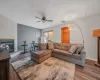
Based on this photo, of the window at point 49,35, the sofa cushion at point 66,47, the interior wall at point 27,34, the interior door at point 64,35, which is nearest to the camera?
the sofa cushion at point 66,47

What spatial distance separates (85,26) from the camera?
4211 millimetres

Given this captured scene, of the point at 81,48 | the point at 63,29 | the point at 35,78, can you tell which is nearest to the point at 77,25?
the point at 63,29

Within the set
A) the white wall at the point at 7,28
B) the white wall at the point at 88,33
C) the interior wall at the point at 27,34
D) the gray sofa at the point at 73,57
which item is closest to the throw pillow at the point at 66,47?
the gray sofa at the point at 73,57

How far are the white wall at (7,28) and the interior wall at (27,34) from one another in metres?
0.55

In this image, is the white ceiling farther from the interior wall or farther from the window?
the window

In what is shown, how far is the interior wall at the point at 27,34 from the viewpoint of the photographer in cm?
634

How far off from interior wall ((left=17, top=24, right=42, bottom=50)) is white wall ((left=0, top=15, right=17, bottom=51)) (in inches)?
21.7

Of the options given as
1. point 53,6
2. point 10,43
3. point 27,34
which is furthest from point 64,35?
point 10,43

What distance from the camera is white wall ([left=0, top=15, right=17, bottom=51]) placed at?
4768 millimetres

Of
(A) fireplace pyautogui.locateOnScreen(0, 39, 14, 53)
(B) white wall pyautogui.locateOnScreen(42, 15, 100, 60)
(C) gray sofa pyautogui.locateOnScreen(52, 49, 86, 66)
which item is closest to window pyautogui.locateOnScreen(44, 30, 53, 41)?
(B) white wall pyautogui.locateOnScreen(42, 15, 100, 60)

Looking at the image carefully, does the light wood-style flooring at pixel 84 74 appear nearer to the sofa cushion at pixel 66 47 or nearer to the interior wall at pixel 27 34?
the sofa cushion at pixel 66 47

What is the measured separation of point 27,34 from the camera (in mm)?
6965

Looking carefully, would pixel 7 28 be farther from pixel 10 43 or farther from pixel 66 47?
pixel 66 47

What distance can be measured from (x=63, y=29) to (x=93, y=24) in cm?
253
